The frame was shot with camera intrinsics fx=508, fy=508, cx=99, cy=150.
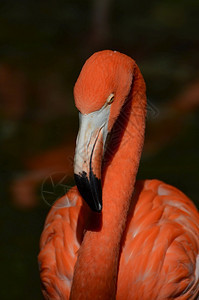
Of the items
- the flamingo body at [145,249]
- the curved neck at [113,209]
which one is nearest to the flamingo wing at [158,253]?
the flamingo body at [145,249]

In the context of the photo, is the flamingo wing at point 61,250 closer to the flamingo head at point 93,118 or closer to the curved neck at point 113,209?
the curved neck at point 113,209

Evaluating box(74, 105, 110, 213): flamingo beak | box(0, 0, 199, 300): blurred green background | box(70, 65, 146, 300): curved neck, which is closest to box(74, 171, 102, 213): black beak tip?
box(74, 105, 110, 213): flamingo beak

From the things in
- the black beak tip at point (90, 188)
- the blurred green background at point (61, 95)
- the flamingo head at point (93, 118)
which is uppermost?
the flamingo head at point (93, 118)

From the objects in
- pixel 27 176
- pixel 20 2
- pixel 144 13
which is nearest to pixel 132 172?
pixel 27 176

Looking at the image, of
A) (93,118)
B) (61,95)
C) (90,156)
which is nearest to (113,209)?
(90,156)

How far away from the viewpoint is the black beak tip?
2.83 m

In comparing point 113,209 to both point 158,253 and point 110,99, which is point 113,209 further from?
point 110,99

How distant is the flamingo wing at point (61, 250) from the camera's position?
11.8 ft

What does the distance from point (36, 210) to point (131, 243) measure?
86.3 inches

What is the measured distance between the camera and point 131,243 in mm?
3592

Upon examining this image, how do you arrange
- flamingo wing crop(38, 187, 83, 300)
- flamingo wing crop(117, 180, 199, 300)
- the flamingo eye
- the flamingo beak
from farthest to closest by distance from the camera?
flamingo wing crop(38, 187, 83, 300), flamingo wing crop(117, 180, 199, 300), the flamingo eye, the flamingo beak

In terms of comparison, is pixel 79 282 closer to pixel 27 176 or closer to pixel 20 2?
pixel 27 176

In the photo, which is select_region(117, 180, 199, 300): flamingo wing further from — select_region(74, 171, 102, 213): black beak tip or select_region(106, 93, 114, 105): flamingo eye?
select_region(106, 93, 114, 105): flamingo eye

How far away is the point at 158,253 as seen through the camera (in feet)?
11.6
